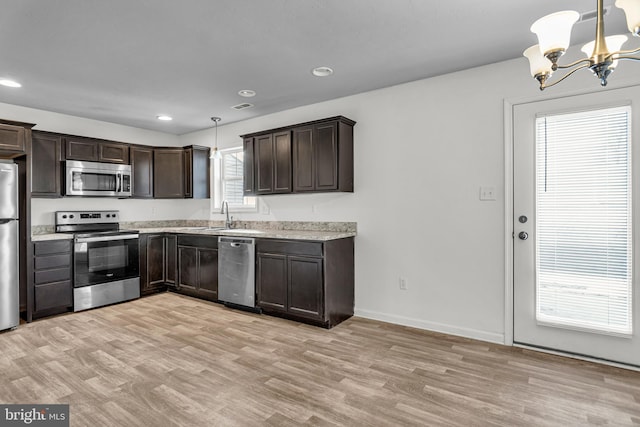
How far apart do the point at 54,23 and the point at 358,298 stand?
358 centimetres

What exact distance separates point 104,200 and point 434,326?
477 centimetres

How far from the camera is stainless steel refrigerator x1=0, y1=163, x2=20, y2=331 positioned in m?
3.44

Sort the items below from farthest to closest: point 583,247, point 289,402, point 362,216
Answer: point 362,216 → point 583,247 → point 289,402

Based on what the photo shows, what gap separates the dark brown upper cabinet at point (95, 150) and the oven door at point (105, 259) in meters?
1.10

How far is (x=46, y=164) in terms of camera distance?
13.7 ft

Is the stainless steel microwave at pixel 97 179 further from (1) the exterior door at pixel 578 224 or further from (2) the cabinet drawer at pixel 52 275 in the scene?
(1) the exterior door at pixel 578 224

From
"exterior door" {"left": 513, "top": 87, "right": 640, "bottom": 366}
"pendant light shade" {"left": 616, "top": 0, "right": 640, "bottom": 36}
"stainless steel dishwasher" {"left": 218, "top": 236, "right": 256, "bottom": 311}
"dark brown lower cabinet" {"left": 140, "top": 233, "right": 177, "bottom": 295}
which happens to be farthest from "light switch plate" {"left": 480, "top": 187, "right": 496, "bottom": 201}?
"dark brown lower cabinet" {"left": 140, "top": 233, "right": 177, "bottom": 295}

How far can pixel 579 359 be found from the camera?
2.74 meters

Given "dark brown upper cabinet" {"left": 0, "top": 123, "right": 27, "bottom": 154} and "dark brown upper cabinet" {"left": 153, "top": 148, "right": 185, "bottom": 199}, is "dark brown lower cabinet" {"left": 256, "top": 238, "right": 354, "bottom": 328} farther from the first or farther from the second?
"dark brown upper cabinet" {"left": 0, "top": 123, "right": 27, "bottom": 154}

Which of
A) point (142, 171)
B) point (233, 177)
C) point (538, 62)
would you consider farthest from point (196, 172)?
point (538, 62)

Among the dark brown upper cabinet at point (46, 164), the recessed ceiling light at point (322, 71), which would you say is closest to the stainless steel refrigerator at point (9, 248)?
the dark brown upper cabinet at point (46, 164)

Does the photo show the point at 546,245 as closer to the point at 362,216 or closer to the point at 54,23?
the point at 362,216

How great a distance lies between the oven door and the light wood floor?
83cm

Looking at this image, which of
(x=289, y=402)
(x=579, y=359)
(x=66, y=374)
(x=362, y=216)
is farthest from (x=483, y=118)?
(x=66, y=374)
